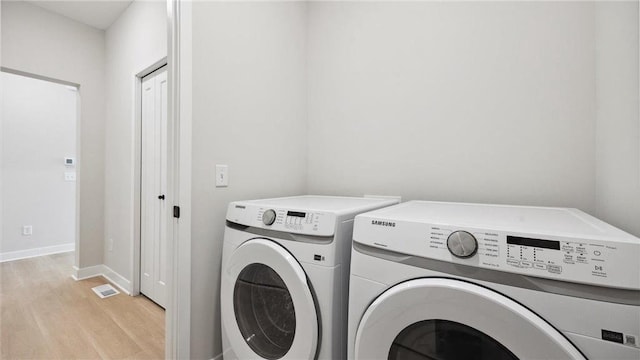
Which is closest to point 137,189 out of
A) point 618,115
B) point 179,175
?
point 179,175

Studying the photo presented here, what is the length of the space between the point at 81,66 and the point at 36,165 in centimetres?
172

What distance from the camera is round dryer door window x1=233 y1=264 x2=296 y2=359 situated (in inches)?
41.3

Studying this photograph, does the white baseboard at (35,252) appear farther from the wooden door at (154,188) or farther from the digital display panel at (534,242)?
the digital display panel at (534,242)

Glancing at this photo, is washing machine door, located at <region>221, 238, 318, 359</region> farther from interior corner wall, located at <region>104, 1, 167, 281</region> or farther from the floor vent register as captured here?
the floor vent register

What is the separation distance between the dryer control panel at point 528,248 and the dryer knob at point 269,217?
450 millimetres

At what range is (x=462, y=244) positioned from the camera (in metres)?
0.65

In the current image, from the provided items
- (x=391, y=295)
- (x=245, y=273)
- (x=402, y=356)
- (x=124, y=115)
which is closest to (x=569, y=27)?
(x=391, y=295)

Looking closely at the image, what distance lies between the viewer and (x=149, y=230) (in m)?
2.40

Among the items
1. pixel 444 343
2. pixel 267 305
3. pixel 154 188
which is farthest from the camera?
pixel 154 188

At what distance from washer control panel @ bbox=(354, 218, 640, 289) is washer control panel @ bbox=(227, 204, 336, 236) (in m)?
0.24

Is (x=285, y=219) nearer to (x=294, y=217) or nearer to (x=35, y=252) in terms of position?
(x=294, y=217)

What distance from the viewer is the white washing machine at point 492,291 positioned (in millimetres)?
525

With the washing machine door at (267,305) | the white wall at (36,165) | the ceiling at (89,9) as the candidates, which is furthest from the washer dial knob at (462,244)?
the white wall at (36,165)

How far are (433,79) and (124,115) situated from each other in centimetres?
282
